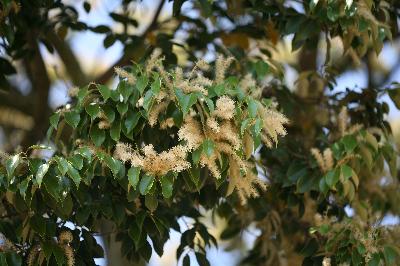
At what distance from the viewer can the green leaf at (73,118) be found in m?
2.61

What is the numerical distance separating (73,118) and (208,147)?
1.55ft

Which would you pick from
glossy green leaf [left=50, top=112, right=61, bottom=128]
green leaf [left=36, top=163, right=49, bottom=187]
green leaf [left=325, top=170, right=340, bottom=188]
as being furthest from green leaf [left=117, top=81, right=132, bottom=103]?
green leaf [left=325, top=170, right=340, bottom=188]

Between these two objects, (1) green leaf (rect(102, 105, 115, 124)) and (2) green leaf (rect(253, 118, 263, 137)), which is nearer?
(2) green leaf (rect(253, 118, 263, 137))

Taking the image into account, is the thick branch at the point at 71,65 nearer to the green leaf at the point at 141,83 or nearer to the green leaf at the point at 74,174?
the green leaf at the point at 141,83

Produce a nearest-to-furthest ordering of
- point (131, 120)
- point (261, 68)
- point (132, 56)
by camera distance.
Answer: point (131, 120)
point (261, 68)
point (132, 56)

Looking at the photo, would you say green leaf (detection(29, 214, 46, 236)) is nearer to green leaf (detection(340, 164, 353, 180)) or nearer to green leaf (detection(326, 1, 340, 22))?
green leaf (detection(340, 164, 353, 180))

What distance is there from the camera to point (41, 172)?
2.37m

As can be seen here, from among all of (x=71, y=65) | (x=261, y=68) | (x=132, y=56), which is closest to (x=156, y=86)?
(x=261, y=68)

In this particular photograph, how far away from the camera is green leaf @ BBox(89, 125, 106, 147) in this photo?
102 inches

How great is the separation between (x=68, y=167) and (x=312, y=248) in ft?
3.67

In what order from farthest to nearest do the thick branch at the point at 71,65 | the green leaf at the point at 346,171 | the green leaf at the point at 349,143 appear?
the thick branch at the point at 71,65 < the green leaf at the point at 349,143 < the green leaf at the point at 346,171

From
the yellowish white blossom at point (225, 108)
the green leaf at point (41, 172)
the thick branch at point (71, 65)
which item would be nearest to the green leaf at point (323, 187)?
the yellowish white blossom at point (225, 108)

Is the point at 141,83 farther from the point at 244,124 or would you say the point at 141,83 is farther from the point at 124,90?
the point at 244,124

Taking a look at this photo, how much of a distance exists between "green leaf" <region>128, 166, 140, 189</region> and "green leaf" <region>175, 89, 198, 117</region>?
0.21 m
